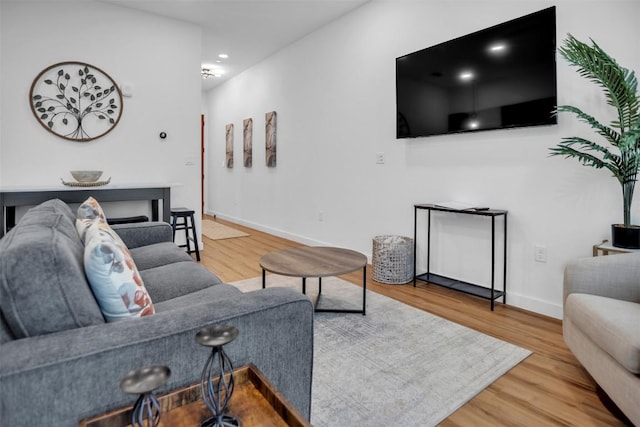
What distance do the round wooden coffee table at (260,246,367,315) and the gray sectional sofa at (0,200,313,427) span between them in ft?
3.70

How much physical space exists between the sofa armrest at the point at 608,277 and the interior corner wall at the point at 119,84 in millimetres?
4040

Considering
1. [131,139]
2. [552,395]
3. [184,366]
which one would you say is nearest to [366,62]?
[131,139]

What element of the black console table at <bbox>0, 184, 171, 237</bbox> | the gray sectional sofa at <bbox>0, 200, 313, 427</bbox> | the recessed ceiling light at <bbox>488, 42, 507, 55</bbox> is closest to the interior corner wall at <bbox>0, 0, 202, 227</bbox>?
the black console table at <bbox>0, 184, 171, 237</bbox>

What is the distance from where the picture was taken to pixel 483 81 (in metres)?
2.90

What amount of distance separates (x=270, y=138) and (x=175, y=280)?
4067mm

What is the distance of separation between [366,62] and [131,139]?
9.07ft

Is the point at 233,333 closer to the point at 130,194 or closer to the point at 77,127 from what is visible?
the point at 130,194

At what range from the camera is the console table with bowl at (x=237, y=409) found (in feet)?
2.64

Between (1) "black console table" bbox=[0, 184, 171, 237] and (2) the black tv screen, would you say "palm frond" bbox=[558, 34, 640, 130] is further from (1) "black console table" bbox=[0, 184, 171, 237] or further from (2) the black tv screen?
(1) "black console table" bbox=[0, 184, 171, 237]

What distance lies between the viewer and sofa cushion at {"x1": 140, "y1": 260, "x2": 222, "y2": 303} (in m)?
1.80

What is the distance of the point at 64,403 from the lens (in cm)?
82

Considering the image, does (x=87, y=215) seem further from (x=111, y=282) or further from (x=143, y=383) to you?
(x=143, y=383)

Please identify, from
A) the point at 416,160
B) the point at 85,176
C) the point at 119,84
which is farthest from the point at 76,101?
the point at 416,160

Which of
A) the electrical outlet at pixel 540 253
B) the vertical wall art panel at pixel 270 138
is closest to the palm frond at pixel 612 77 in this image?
the electrical outlet at pixel 540 253
